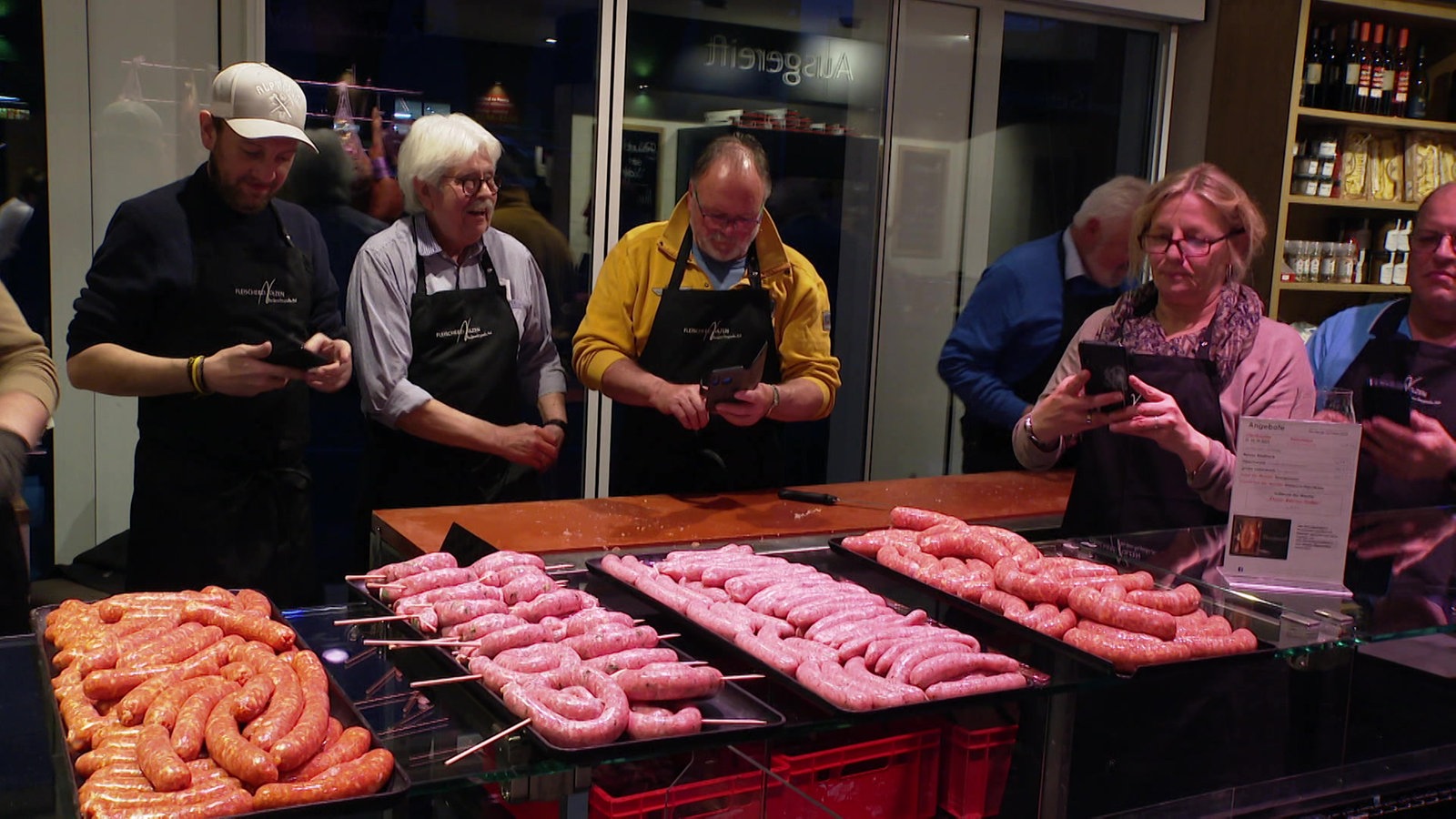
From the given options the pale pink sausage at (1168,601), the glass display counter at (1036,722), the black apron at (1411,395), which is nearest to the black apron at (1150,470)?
the glass display counter at (1036,722)

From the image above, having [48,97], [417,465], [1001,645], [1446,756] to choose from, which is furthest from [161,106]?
[1446,756]

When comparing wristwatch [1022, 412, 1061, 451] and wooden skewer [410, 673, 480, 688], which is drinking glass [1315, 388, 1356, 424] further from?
wooden skewer [410, 673, 480, 688]

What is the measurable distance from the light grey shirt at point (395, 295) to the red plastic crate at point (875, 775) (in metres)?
1.98

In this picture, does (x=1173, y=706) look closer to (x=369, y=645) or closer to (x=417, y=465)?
(x=369, y=645)

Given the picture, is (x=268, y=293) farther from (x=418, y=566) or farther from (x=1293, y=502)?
(x=1293, y=502)

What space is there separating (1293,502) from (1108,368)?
49cm

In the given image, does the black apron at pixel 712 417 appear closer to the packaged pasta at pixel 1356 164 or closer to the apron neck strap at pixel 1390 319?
the apron neck strap at pixel 1390 319

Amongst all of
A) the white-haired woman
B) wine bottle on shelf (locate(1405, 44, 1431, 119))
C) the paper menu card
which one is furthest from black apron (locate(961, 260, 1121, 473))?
wine bottle on shelf (locate(1405, 44, 1431, 119))

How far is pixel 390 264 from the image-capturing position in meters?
3.54

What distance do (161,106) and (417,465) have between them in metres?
1.73

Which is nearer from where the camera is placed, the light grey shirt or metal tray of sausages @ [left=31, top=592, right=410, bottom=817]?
metal tray of sausages @ [left=31, top=592, right=410, bottom=817]

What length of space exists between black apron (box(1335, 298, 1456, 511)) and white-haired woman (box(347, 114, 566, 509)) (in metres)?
2.24

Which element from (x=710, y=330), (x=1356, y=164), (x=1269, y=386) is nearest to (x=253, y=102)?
(x=710, y=330)

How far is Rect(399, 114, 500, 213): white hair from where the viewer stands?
3.48 meters
